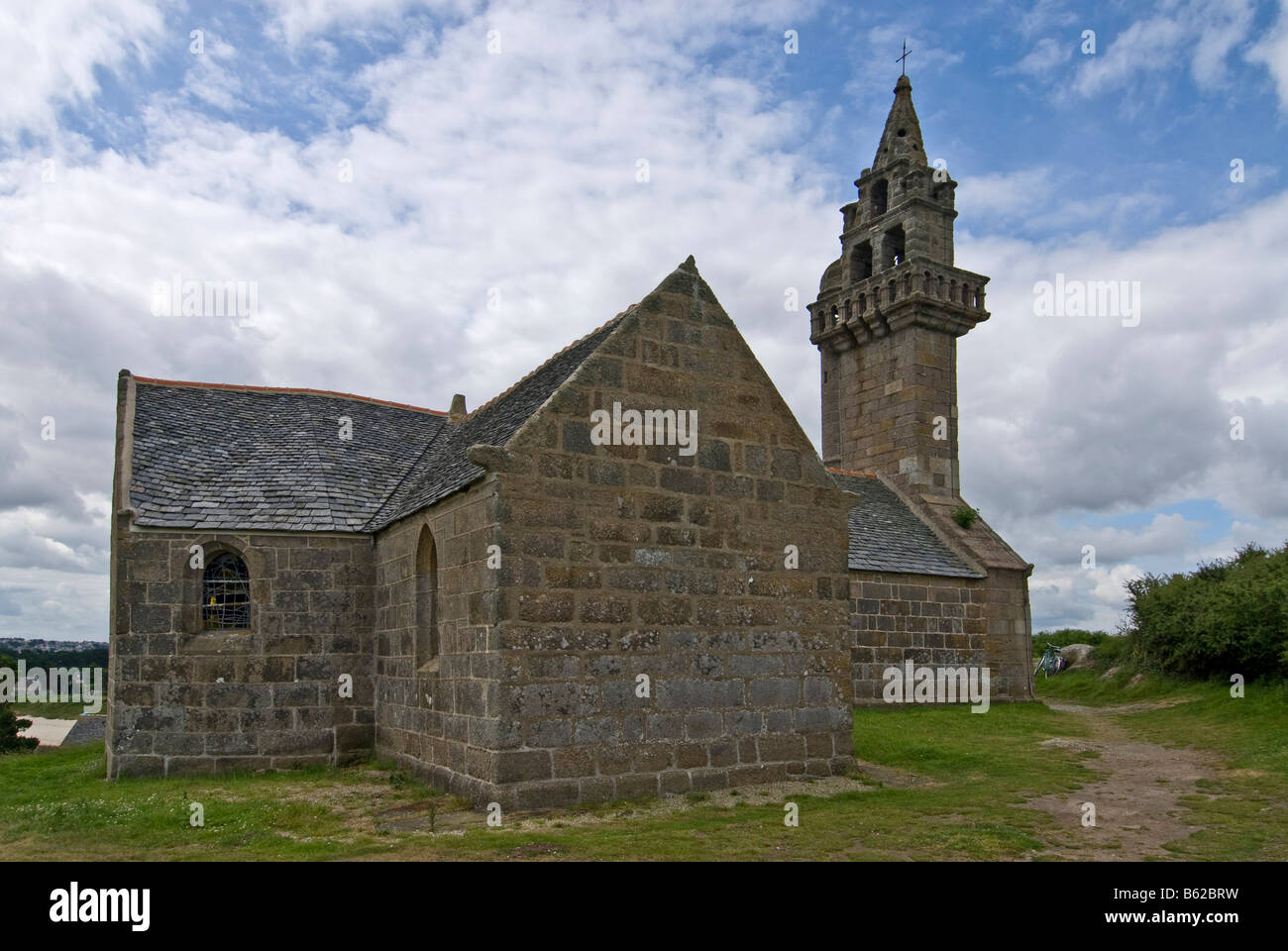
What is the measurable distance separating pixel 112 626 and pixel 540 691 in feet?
24.5

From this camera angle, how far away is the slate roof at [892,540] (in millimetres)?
22250

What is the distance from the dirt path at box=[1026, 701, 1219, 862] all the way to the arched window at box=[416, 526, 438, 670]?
7444 mm

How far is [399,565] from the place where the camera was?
13555 millimetres

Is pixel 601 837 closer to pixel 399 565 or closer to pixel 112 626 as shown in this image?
pixel 399 565

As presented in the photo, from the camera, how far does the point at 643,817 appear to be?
9.80 meters

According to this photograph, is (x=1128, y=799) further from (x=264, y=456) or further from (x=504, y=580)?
(x=264, y=456)

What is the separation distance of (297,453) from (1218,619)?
19462 millimetres

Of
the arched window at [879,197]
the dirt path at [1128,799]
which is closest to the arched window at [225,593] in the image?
the dirt path at [1128,799]

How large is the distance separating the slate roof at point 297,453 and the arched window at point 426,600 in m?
0.57

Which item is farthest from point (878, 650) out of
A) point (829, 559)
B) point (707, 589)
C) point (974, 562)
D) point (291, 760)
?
point (291, 760)

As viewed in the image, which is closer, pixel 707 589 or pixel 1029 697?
pixel 707 589

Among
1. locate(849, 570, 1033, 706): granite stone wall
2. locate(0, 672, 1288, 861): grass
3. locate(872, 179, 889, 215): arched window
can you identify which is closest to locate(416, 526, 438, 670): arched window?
locate(0, 672, 1288, 861): grass

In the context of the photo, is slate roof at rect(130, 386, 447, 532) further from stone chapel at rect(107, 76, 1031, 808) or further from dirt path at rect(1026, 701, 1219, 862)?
dirt path at rect(1026, 701, 1219, 862)

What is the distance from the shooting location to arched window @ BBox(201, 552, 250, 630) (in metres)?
14.1
